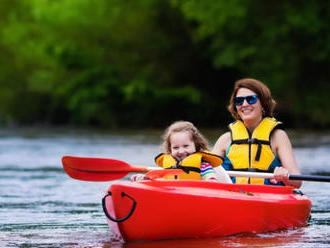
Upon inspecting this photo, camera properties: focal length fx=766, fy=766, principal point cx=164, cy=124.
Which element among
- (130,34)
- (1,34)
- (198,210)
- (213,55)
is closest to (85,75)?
(130,34)

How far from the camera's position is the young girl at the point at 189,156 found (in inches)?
200

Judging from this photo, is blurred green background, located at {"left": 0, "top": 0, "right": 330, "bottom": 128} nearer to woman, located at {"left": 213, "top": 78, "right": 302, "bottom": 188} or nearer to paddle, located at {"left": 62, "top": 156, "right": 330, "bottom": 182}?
woman, located at {"left": 213, "top": 78, "right": 302, "bottom": 188}

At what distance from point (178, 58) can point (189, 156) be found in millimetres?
25138

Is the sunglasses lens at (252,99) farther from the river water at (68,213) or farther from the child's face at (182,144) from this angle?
the river water at (68,213)

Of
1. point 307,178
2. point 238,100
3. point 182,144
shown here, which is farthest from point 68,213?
point 307,178

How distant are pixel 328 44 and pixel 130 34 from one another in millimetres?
8997

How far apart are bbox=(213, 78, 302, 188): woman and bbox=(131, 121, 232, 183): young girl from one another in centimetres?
49

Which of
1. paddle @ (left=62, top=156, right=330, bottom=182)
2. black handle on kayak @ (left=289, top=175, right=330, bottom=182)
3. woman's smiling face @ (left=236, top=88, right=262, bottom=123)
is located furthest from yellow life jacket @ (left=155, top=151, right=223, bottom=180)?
woman's smiling face @ (left=236, top=88, right=262, bottom=123)

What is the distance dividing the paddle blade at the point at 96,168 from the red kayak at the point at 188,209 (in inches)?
22.9

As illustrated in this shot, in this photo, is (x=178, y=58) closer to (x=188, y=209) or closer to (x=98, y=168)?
(x=98, y=168)

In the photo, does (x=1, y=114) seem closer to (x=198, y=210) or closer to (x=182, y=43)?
(x=182, y=43)

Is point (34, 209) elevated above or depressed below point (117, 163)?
below

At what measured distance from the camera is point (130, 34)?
30.4 metres

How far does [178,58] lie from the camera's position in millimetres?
30047
